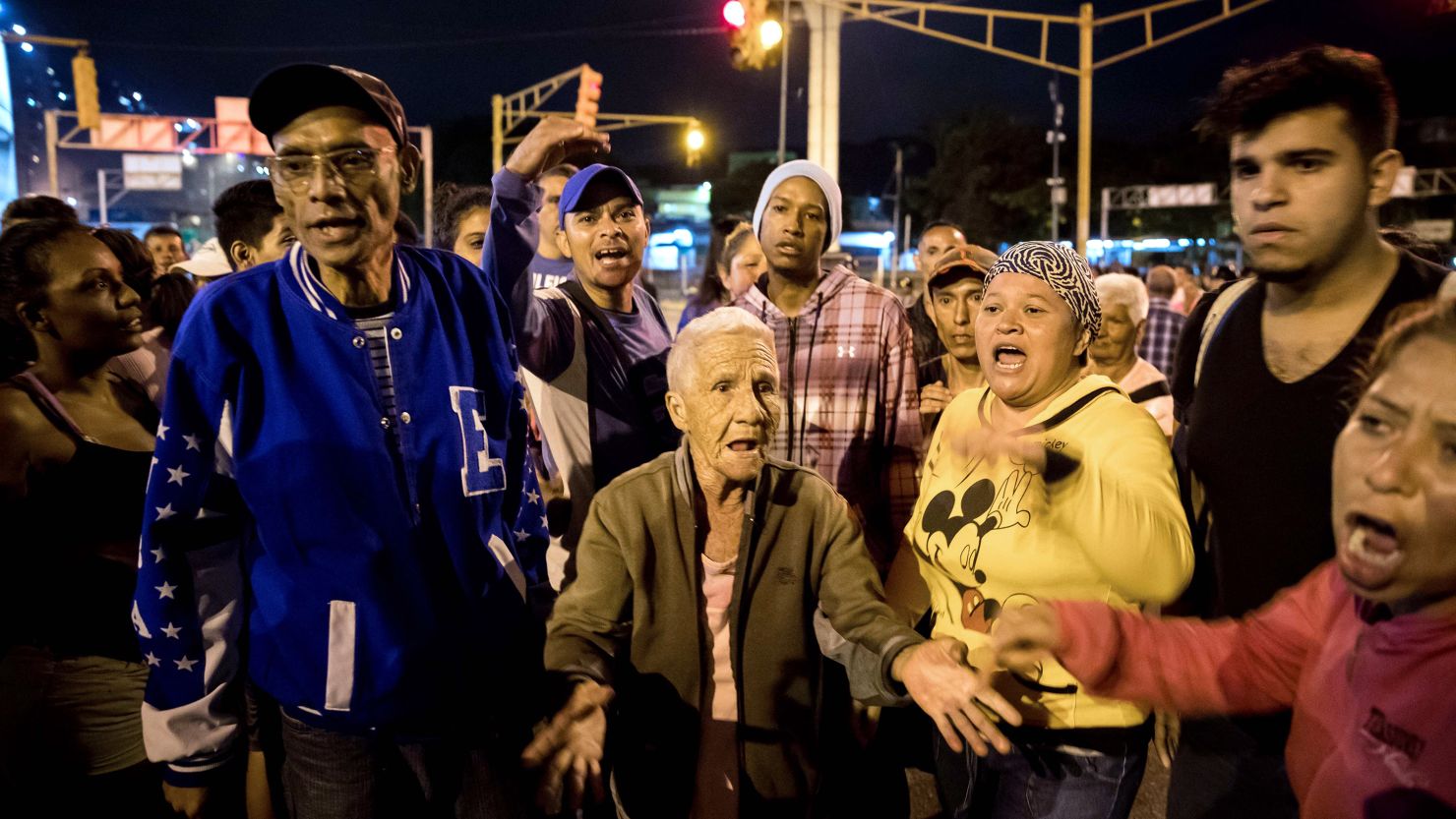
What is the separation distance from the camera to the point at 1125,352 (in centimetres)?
545

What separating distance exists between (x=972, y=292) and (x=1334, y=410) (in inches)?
99.1

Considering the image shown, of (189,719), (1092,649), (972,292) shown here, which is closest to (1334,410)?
(1092,649)

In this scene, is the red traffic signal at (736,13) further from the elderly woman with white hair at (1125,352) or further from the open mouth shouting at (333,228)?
the open mouth shouting at (333,228)

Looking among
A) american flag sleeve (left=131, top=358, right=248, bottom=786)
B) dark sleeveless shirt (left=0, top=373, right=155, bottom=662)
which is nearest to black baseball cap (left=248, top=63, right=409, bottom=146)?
american flag sleeve (left=131, top=358, right=248, bottom=786)

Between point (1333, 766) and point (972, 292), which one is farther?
point (972, 292)

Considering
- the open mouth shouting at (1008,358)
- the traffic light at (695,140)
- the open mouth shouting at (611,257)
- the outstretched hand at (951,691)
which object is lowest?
the outstretched hand at (951,691)

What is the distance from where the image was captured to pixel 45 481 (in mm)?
2871

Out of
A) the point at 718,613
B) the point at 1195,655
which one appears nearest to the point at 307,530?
the point at 718,613

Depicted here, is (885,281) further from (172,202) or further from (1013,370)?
(172,202)

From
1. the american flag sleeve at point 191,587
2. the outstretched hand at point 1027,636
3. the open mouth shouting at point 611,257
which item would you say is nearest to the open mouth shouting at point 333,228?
the american flag sleeve at point 191,587

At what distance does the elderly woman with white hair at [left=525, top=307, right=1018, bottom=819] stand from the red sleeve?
26.8 inches

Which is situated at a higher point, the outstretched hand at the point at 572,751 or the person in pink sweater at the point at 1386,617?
the person in pink sweater at the point at 1386,617

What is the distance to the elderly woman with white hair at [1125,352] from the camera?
5289 mm

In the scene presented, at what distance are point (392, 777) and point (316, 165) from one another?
4.92 ft
